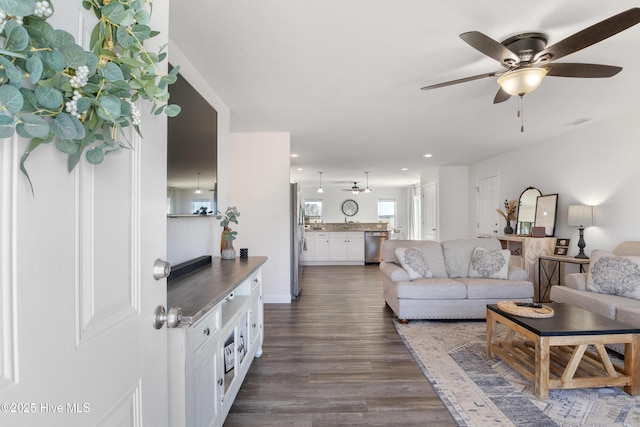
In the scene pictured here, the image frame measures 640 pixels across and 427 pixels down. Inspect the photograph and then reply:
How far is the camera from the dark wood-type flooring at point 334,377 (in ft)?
6.28

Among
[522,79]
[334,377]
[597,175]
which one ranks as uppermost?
[522,79]

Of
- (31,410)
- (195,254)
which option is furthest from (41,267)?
(195,254)

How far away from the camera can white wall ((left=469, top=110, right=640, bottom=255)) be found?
11.6 feet

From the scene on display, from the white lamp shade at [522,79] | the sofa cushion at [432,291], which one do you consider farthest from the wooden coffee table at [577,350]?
the white lamp shade at [522,79]

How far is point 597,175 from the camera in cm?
394

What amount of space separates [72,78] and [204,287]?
4.32 ft

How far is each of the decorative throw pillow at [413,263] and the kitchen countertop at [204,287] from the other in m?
2.03

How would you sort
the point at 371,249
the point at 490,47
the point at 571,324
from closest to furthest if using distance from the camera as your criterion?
the point at 490,47
the point at 571,324
the point at 371,249

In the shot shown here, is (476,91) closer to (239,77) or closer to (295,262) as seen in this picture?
(239,77)

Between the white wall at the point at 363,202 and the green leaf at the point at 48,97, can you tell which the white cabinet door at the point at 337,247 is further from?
the green leaf at the point at 48,97

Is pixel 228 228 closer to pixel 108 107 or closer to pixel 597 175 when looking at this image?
pixel 108 107

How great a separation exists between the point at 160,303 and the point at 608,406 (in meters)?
2.74

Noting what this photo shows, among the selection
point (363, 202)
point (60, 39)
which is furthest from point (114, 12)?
point (363, 202)

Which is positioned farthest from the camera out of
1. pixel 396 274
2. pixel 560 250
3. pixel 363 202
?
pixel 363 202
